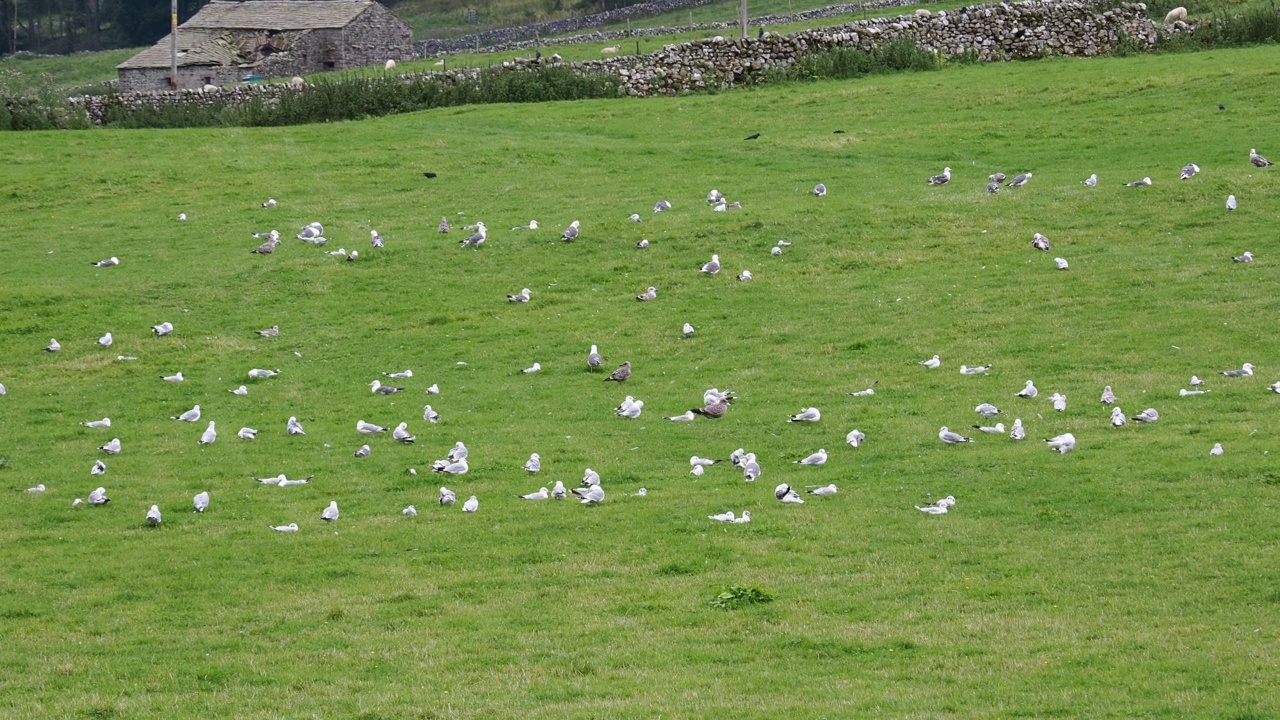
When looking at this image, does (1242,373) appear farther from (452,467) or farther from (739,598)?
(452,467)

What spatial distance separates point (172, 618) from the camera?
13797mm

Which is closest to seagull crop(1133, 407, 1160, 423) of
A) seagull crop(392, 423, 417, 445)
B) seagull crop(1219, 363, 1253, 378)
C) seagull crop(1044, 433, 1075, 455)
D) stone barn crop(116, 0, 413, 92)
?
seagull crop(1044, 433, 1075, 455)

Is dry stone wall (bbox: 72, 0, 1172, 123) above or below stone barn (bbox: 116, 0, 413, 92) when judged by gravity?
below

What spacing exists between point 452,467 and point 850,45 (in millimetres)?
38983

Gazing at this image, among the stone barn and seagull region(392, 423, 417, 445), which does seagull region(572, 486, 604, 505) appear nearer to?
seagull region(392, 423, 417, 445)

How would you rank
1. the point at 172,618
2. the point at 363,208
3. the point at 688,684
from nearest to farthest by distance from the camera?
1. the point at 688,684
2. the point at 172,618
3. the point at 363,208

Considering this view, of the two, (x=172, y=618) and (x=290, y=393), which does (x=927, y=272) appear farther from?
(x=172, y=618)

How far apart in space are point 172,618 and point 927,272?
746 inches

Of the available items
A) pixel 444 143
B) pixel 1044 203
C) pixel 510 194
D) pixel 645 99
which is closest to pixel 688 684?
pixel 1044 203

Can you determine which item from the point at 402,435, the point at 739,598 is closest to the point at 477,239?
the point at 402,435

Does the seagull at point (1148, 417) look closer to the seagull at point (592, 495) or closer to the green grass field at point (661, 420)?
the green grass field at point (661, 420)

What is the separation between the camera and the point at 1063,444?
17766mm

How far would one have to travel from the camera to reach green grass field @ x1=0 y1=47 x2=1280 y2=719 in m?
12.0

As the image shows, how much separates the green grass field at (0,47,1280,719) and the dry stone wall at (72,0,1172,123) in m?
8.47
